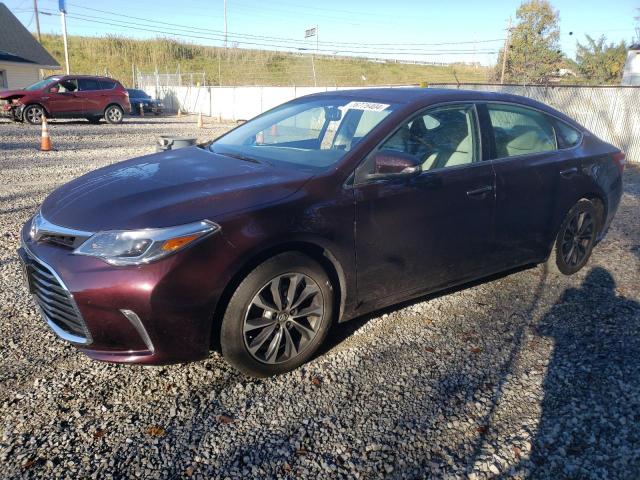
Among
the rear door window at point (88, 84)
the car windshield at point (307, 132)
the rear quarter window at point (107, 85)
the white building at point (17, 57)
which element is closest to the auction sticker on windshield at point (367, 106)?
the car windshield at point (307, 132)

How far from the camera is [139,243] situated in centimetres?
253

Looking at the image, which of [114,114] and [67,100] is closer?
[67,100]

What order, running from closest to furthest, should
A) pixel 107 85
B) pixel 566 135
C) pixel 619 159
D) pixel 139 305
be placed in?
pixel 139 305
pixel 566 135
pixel 619 159
pixel 107 85

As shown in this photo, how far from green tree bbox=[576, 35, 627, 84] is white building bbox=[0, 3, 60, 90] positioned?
1397 inches

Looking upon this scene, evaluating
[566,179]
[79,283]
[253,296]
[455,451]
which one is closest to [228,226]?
[253,296]

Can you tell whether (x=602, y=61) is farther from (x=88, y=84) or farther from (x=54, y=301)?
(x=54, y=301)

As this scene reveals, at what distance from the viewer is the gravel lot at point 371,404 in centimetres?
235

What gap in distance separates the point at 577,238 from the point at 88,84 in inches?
756

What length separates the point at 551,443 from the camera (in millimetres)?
2518

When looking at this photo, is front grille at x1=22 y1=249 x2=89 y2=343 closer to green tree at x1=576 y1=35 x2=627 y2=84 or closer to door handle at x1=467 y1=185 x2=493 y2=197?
door handle at x1=467 y1=185 x2=493 y2=197

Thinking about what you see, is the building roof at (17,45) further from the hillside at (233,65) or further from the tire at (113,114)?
the tire at (113,114)

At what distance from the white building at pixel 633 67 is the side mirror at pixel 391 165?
29734 mm

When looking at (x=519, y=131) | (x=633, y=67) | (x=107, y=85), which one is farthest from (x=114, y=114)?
(x=633, y=67)

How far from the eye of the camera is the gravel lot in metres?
2.35
